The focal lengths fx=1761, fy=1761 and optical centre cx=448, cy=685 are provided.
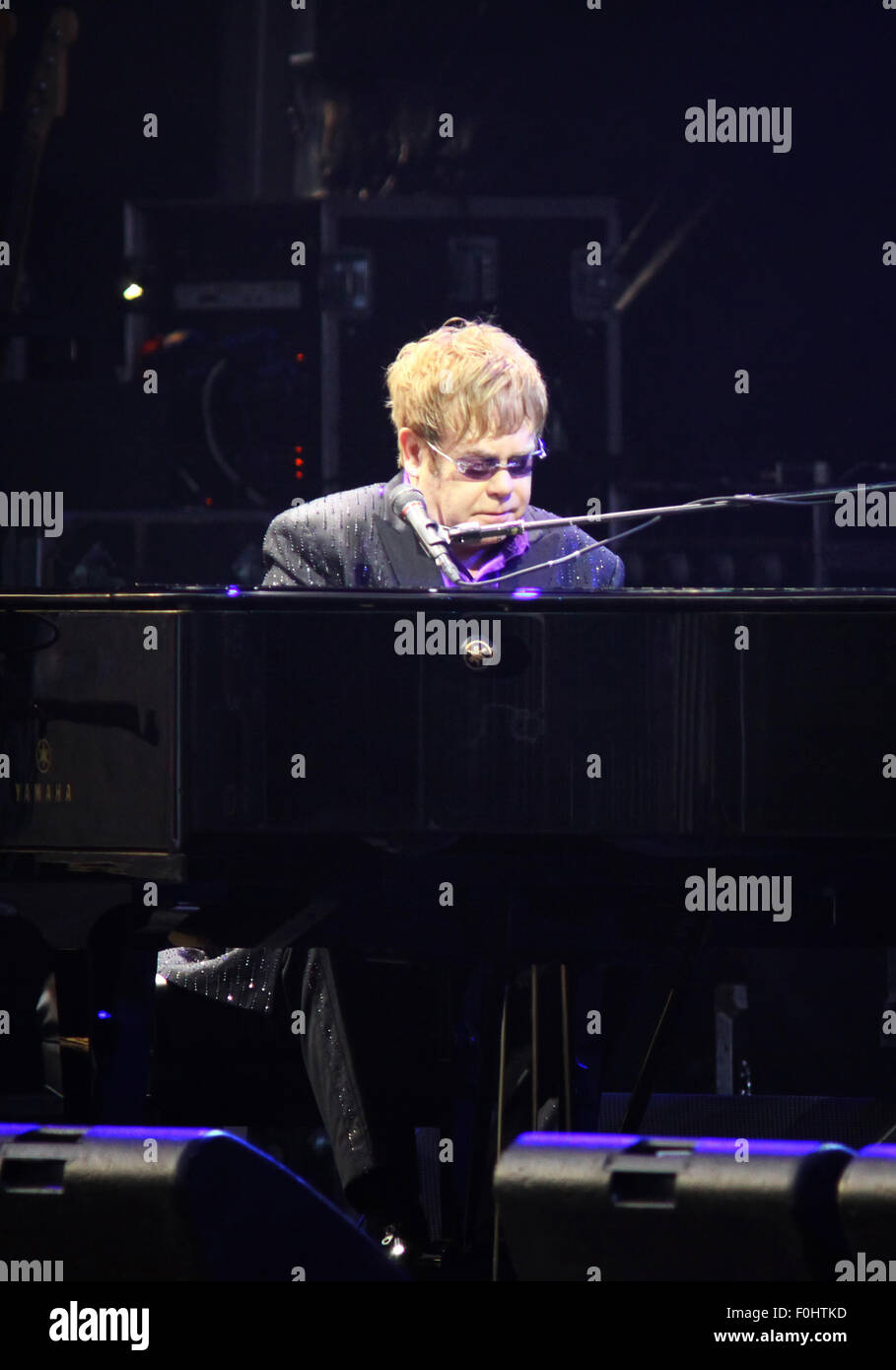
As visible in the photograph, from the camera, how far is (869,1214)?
177cm

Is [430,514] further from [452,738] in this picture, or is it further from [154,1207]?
[154,1207]

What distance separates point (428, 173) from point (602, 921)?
3.12m

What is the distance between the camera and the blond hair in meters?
3.08

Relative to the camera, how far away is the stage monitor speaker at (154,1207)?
1.80 m

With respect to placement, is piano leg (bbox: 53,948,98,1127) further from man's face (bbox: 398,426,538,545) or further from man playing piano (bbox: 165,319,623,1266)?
man's face (bbox: 398,426,538,545)

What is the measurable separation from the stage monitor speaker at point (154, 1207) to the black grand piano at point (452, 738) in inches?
20.1

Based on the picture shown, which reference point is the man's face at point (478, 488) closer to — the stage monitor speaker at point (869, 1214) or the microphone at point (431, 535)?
the microphone at point (431, 535)

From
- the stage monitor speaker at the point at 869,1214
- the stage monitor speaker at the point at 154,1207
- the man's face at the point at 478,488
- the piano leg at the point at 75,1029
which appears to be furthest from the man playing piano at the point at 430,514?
the stage monitor speaker at the point at 869,1214

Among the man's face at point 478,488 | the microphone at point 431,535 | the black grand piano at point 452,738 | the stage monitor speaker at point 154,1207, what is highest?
the man's face at point 478,488

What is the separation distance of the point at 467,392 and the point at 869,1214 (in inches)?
67.8

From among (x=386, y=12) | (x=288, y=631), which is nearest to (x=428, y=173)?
(x=386, y=12)

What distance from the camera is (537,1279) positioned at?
190 centimetres
